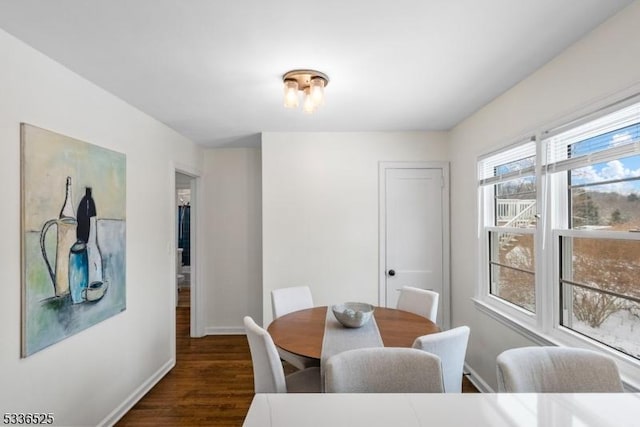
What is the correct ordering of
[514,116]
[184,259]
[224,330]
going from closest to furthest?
[514,116] < [224,330] < [184,259]

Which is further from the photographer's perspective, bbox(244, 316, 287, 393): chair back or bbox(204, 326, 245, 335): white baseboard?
bbox(204, 326, 245, 335): white baseboard

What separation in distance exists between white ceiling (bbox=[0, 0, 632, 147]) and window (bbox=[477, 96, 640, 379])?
514mm

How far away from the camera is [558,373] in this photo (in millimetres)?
1265

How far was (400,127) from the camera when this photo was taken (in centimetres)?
333

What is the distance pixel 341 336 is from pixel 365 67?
1.65m

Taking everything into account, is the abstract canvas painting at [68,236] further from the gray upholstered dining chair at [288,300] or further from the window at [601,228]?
the window at [601,228]

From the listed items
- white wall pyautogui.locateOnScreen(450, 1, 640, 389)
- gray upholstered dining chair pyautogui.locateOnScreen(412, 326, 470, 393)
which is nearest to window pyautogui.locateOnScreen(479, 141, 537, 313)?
white wall pyautogui.locateOnScreen(450, 1, 640, 389)

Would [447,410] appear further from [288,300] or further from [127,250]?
[127,250]

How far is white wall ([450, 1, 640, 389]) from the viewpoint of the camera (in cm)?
144

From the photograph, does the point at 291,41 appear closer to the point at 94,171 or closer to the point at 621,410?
the point at 94,171

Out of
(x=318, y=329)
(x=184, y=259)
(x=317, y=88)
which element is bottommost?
(x=184, y=259)

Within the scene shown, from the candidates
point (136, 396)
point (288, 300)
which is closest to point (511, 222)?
point (288, 300)

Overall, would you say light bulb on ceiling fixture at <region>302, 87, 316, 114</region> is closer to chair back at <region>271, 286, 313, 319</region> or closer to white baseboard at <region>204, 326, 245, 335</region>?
chair back at <region>271, 286, 313, 319</region>

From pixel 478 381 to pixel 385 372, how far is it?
1.99m
